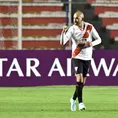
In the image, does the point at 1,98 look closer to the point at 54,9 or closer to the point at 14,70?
the point at 14,70

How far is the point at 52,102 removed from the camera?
46.3 ft

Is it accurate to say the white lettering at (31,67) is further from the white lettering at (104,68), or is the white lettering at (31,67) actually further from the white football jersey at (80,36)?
the white football jersey at (80,36)

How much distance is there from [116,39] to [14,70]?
197 inches

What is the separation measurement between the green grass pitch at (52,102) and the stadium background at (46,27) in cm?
105

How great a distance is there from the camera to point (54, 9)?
22.9 meters

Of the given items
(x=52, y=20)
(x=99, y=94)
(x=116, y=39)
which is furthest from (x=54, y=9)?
(x=99, y=94)

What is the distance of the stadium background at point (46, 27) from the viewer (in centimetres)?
1950

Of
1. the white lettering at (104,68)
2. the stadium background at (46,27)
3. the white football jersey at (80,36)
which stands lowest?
the white lettering at (104,68)

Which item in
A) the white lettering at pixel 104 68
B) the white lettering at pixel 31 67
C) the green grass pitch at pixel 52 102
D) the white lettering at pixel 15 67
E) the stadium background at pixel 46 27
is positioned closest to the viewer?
the green grass pitch at pixel 52 102

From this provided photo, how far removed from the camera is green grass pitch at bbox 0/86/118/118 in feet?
37.2

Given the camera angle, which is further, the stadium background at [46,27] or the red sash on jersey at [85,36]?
the stadium background at [46,27]

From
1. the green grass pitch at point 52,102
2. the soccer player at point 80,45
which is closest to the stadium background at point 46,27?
the green grass pitch at point 52,102

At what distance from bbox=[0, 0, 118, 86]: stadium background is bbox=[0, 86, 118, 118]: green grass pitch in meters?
1.05

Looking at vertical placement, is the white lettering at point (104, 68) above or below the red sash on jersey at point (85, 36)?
below
